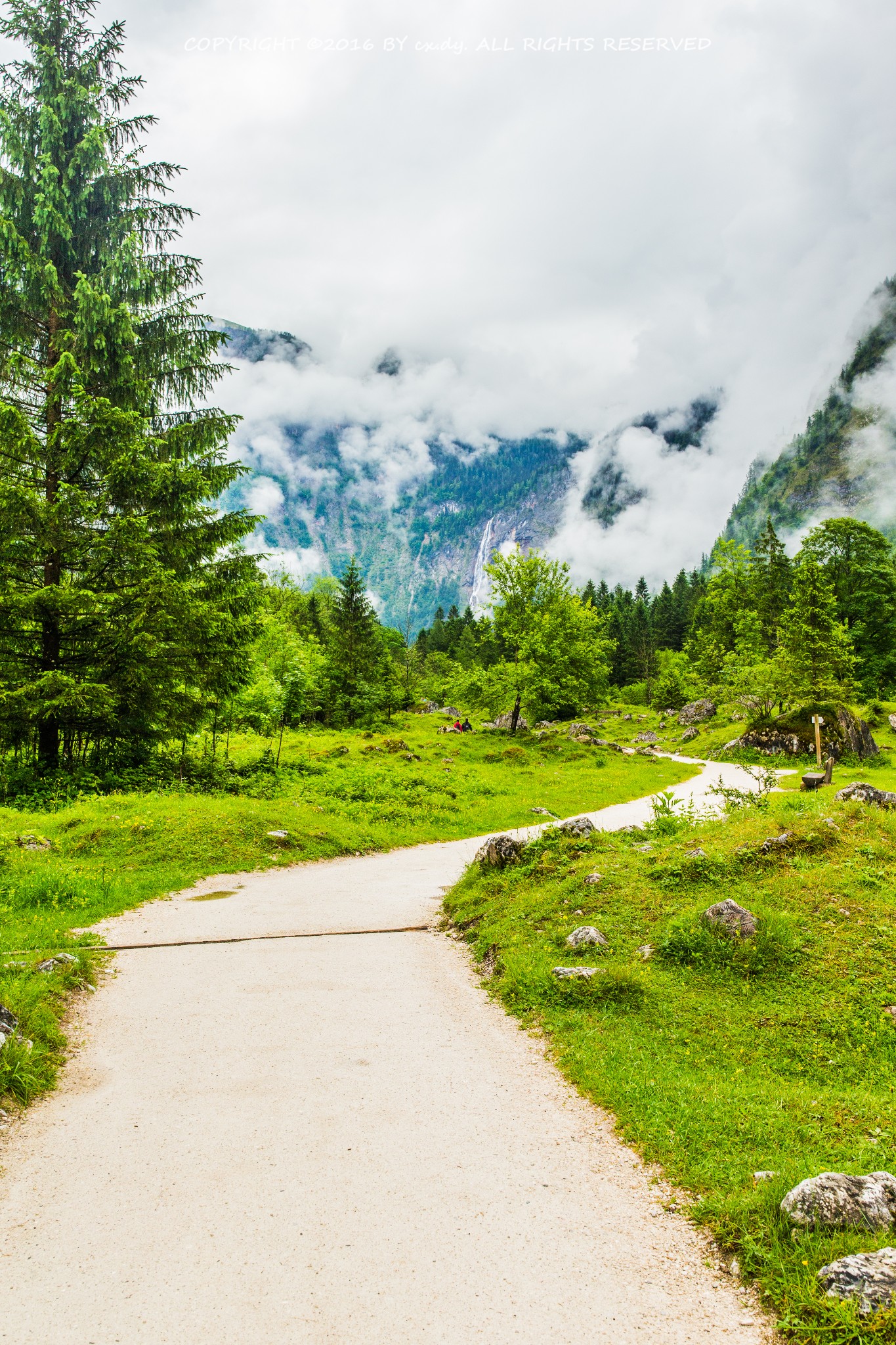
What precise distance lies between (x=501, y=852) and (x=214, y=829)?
7022 mm

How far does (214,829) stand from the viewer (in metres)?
14.5

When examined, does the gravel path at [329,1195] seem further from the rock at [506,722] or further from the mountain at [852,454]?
the mountain at [852,454]

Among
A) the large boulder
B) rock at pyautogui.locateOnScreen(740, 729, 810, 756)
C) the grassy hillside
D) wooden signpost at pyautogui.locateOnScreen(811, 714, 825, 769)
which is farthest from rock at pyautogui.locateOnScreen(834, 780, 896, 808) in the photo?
rock at pyautogui.locateOnScreen(740, 729, 810, 756)

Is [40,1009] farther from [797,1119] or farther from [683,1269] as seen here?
[797,1119]

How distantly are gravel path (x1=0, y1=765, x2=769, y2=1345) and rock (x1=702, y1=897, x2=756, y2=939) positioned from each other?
261 cm

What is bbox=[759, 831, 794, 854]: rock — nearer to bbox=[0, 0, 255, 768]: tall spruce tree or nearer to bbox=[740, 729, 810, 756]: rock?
bbox=[0, 0, 255, 768]: tall spruce tree

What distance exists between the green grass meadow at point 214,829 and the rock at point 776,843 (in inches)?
339

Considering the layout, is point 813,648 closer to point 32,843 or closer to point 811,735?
point 811,735

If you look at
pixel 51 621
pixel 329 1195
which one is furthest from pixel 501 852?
pixel 51 621

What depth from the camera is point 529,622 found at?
143ft

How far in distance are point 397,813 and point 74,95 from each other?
22.8 metres

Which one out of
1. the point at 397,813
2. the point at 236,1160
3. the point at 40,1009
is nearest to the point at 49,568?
the point at 397,813

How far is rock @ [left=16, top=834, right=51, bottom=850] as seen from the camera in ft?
39.7

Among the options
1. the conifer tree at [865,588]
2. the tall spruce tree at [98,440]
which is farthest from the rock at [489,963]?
the conifer tree at [865,588]
